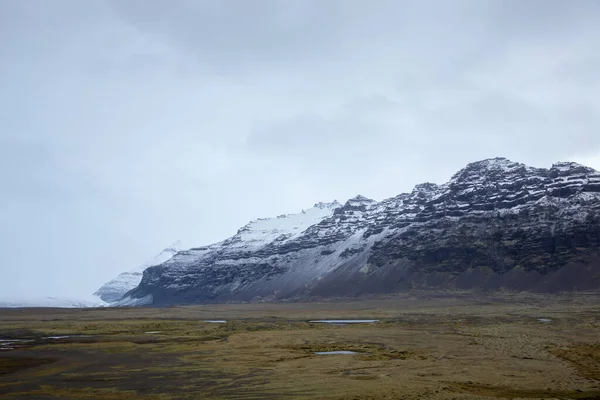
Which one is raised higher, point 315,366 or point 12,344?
point 12,344

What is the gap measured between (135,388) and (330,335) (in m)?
36.6

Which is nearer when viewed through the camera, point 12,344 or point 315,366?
point 315,366

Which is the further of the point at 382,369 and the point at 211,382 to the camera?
the point at 382,369

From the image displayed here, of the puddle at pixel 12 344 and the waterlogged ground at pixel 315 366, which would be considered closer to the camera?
the waterlogged ground at pixel 315 366

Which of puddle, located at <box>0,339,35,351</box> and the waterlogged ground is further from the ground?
puddle, located at <box>0,339,35,351</box>

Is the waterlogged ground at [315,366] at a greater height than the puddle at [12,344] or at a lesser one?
lesser

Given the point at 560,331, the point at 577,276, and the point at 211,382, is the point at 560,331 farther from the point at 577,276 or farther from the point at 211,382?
the point at 577,276

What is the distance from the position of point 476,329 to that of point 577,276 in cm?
14233

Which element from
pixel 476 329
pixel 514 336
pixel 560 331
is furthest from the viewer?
pixel 476 329

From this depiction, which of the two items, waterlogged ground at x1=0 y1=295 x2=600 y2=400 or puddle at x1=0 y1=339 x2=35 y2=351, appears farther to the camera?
puddle at x1=0 y1=339 x2=35 y2=351

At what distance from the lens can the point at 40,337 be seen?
243 feet

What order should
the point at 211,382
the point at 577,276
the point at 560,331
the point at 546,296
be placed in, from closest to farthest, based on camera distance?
the point at 211,382, the point at 560,331, the point at 546,296, the point at 577,276

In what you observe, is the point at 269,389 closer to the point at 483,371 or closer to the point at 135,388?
A: the point at 135,388

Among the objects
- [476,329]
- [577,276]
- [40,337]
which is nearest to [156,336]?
[40,337]
